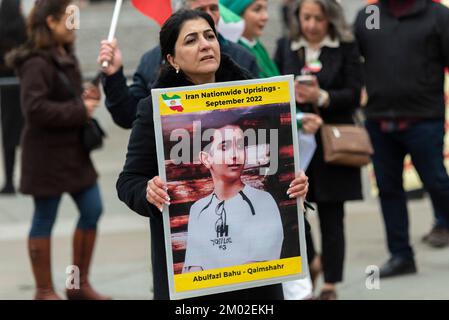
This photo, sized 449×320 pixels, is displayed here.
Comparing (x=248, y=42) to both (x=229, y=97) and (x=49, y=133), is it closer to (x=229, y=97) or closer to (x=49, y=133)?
(x=49, y=133)

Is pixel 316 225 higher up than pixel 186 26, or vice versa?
pixel 186 26

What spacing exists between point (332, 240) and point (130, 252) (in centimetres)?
210

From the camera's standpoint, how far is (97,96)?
20.6 ft

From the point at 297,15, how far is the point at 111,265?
227 cm

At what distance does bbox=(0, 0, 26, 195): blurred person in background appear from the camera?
32.4 ft

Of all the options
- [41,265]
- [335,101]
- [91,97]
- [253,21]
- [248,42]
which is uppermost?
[253,21]

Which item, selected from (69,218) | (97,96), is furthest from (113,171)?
(97,96)

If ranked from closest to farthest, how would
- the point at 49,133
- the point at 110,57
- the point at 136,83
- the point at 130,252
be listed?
1. the point at 110,57
2. the point at 136,83
3. the point at 49,133
4. the point at 130,252

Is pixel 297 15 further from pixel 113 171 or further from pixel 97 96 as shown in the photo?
pixel 113 171

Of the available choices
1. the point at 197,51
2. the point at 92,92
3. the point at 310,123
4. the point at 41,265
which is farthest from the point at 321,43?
the point at 197,51

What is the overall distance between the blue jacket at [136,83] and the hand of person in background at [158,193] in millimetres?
1090

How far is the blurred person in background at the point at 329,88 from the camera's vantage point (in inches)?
244

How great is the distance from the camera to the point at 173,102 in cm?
378

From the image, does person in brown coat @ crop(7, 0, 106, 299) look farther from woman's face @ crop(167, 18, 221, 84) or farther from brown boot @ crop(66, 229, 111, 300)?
woman's face @ crop(167, 18, 221, 84)
